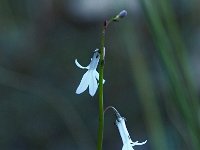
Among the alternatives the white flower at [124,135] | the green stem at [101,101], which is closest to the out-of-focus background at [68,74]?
the white flower at [124,135]

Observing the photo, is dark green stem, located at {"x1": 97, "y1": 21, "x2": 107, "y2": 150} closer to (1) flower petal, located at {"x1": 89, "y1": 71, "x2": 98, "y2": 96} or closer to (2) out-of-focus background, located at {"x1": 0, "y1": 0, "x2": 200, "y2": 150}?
(1) flower petal, located at {"x1": 89, "y1": 71, "x2": 98, "y2": 96}

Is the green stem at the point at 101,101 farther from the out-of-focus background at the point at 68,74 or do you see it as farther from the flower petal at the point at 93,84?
the out-of-focus background at the point at 68,74

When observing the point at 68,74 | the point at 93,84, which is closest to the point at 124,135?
the point at 93,84

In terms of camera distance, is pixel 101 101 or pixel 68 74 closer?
pixel 101 101

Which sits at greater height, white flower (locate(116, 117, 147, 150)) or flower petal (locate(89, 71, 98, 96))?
flower petal (locate(89, 71, 98, 96))

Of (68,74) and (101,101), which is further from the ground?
(68,74)

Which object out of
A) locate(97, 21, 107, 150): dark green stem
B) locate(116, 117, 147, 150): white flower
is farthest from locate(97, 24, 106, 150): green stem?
locate(116, 117, 147, 150): white flower

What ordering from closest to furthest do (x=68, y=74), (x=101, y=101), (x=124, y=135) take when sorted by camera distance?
(x=101, y=101) → (x=124, y=135) → (x=68, y=74)

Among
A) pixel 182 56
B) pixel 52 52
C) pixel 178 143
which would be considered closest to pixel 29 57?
pixel 52 52

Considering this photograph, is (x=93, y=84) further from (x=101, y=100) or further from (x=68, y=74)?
(x=68, y=74)
